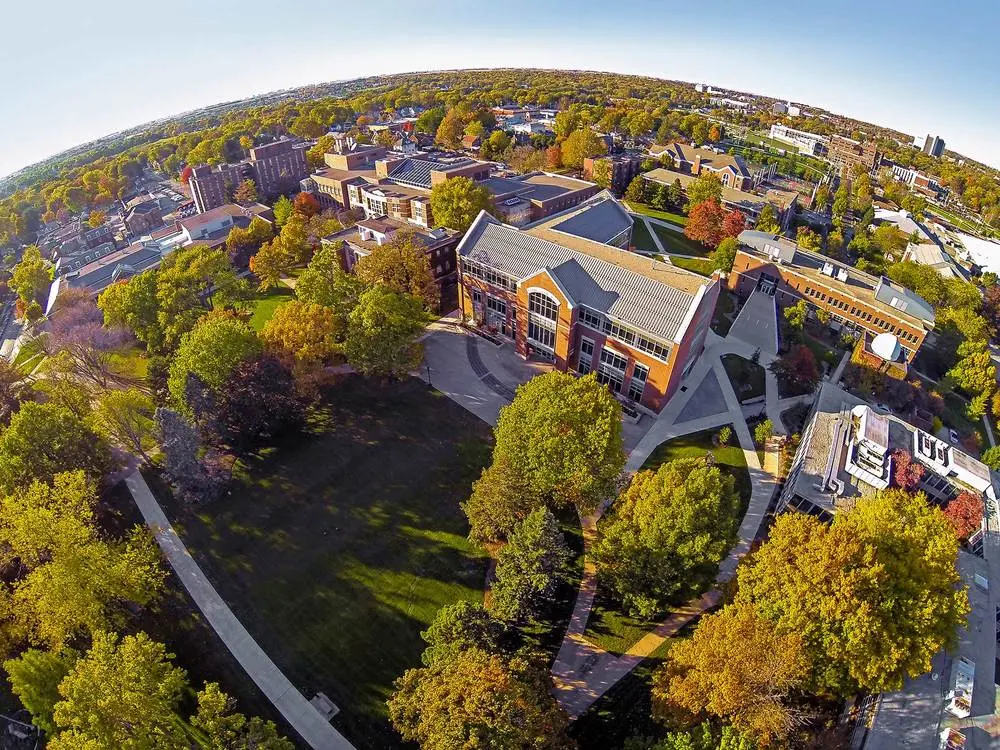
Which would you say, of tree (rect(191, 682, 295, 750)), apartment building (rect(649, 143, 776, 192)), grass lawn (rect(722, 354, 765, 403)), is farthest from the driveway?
tree (rect(191, 682, 295, 750))

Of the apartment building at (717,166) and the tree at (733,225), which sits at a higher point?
the apartment building at (717,166)

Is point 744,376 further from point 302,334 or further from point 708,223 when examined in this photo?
point 302,334

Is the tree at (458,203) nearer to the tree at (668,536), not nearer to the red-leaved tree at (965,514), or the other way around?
the tree at (668,536)

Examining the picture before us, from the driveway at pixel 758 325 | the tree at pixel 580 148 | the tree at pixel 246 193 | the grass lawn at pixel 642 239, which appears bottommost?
the driveway at pixel 758 325

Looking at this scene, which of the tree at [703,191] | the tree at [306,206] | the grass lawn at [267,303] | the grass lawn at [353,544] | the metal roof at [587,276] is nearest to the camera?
the grass lawn at [353,544]

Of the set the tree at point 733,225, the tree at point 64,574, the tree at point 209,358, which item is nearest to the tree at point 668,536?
the tree at point 64,574

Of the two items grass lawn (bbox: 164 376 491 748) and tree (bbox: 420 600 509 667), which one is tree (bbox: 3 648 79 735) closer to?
grass lawn (bbox: 164 376 491 748)

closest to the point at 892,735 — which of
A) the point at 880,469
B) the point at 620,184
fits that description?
the point at 880,469
